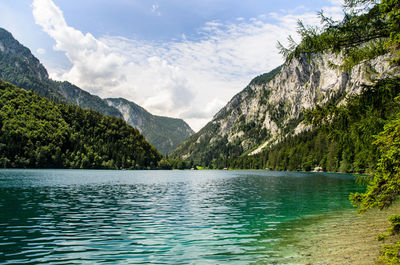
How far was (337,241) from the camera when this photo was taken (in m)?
16.6

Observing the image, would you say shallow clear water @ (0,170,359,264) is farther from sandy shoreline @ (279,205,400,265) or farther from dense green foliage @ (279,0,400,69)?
dense green foliage @ (279,0,400,69)

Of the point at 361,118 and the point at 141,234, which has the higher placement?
the point at 361,118

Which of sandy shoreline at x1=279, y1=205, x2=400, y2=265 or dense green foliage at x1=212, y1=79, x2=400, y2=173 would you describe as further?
dense green foliage at x1=212, y1=79, x2=400, y2=173

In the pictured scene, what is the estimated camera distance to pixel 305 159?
199 metres

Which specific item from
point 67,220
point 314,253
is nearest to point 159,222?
point 67,220

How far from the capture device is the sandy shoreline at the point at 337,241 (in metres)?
13.1

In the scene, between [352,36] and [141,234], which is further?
[141,234]

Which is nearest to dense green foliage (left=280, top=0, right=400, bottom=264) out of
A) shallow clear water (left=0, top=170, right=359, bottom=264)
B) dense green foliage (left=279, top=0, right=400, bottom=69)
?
dense green foliage (left=279, top=0, right=400, bottom=69)

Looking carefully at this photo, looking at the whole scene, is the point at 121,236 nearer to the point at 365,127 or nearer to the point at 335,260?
the point at 335,260

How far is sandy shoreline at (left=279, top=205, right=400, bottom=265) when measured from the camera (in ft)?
43.0

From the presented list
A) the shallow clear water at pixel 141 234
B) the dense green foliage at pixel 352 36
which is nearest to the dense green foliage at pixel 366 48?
the dense green foliage at pixel 352 36

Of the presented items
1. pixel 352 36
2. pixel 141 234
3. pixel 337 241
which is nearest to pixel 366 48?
pixel 352 36

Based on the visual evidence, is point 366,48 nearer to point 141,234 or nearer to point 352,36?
point 352,36

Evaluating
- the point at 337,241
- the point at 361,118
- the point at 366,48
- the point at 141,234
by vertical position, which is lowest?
the point at 141,234
